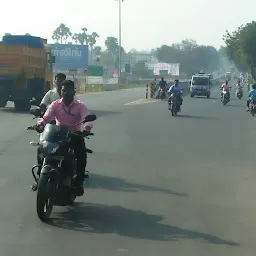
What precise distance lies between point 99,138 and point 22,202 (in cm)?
1000

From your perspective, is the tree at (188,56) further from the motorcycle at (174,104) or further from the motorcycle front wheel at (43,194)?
the motorcycle front wheel at (43,194)

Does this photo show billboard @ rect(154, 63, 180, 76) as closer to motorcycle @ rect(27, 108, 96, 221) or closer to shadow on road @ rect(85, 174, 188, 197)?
shadow on road @ rect(85, 174, 188, 197)

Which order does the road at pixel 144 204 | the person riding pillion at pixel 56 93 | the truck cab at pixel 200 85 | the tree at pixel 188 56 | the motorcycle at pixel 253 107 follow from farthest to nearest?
the tree at pixel 188 56 < the truck cab at pixel 200 85 < the motorcycle at pixel 253 107 < the person riding pillion at pixel 56 93 < the road at pixel 144 204

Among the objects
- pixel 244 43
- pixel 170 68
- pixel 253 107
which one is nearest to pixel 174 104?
pixel 253 107

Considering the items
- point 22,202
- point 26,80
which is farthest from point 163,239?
point 26,80

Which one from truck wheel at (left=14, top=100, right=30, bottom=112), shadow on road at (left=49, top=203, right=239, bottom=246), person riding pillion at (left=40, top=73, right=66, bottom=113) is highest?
person riding pillion at (left=40, top=73, right=66, bottom=113)

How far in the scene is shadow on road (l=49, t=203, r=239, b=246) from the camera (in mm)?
7250

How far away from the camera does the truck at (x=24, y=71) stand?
30.9m

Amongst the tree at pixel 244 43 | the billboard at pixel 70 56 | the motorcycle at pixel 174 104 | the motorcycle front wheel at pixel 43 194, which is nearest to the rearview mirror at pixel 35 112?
the motorcycle front wheel at pixel 43 194

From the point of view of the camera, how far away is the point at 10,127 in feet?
73.0

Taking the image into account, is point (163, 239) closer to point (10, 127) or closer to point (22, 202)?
point (22, 202)

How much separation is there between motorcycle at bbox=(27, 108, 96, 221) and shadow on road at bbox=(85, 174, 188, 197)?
215 cm

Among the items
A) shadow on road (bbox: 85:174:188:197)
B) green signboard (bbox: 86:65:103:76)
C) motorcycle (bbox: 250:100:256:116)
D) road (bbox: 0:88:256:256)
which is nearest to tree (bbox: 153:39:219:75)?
green signboard (bbox: 86:65:103:76)

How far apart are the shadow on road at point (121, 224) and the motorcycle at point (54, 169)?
A: 19 cm
